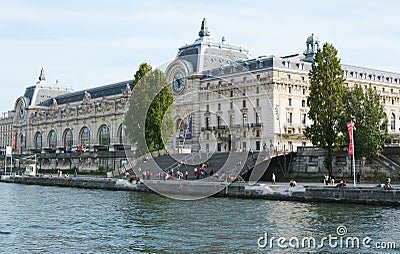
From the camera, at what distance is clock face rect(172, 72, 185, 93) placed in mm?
106575

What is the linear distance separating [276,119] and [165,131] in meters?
24.1

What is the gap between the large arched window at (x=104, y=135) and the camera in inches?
5187

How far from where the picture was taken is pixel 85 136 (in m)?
141

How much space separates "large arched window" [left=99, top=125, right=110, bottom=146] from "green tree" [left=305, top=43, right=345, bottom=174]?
71.4m

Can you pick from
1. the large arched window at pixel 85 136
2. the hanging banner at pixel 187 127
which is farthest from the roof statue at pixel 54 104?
the hanging banner at pixel 187 127

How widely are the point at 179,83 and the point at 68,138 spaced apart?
4986cm

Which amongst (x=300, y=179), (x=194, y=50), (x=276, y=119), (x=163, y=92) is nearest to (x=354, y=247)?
(x=300, y=179)

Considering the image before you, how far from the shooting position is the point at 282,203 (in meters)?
50.0

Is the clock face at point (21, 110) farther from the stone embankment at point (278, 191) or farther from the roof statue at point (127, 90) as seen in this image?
the stone embankment at point (278, 191)

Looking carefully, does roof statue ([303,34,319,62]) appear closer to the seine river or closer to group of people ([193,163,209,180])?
group of people ([193,163,209,180])

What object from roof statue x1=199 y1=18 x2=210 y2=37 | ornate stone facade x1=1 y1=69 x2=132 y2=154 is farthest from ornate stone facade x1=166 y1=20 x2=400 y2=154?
ornate stone facade x1=1 y1=69 x2=132 y2=154

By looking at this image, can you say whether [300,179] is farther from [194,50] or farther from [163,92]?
[194,50]

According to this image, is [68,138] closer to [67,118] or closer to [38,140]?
[67,118]

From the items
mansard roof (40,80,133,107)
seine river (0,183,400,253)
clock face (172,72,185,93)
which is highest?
mansard roof (40,80,133,107)
